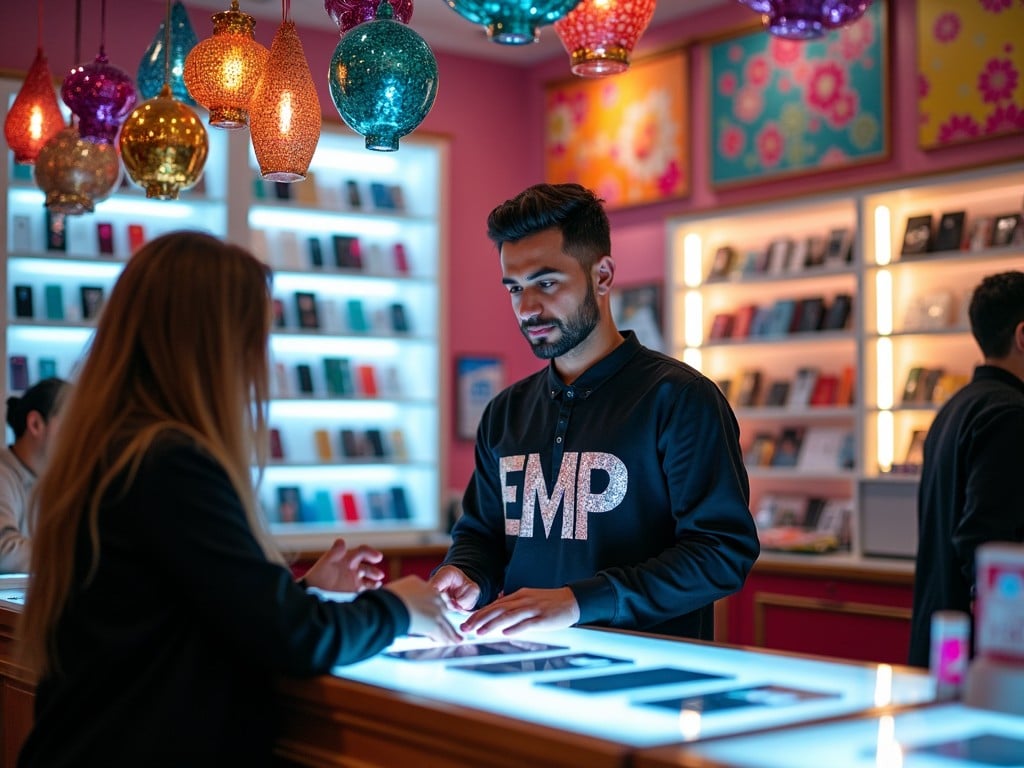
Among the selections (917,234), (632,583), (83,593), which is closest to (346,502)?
(917,234)

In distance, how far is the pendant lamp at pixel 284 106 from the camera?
2922 millimetres

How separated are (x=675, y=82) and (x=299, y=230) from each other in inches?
81.2

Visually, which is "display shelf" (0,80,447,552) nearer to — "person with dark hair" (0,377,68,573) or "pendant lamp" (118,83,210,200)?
"person with dark hair" (0,377,68,573)

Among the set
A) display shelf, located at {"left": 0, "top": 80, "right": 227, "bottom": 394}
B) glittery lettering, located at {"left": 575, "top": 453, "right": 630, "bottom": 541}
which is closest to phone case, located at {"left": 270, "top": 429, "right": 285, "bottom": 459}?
display shelf, located at {"left": 0, "top": 80, "right": 227, "bottom": 394}

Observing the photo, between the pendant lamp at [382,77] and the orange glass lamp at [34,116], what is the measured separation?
1.30m

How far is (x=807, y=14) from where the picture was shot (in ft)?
7.27

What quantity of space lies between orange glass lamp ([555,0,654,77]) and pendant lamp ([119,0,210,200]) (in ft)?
3.11

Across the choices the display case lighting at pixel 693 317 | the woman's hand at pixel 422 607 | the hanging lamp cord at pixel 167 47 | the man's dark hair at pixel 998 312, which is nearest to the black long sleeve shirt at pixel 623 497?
the woman's hand at pixel 422 607

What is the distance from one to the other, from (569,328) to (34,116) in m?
1.86

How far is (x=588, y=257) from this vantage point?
9.17 ft

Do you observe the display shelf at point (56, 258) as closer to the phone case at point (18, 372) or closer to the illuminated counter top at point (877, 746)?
the phone case at point (18, 372)

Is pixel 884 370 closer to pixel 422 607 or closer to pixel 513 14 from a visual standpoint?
pixel 513 14

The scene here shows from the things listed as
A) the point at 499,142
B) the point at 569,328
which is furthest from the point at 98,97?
the point at 499,142

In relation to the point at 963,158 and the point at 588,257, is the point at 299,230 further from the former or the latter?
the point at 588,257
